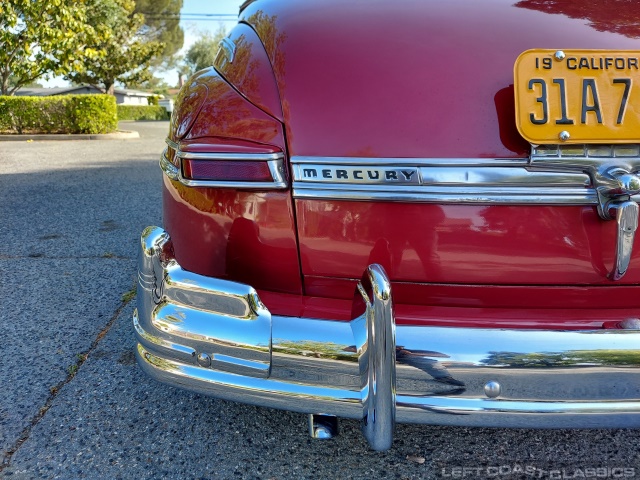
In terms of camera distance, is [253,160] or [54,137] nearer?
[253,160]

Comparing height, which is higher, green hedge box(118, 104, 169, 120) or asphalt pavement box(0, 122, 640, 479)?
asphalt pavement box(0, 122, 640, 479)

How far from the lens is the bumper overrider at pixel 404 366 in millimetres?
1152

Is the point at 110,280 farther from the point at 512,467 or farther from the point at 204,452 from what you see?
the point at 512,467

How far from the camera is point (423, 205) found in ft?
4.37

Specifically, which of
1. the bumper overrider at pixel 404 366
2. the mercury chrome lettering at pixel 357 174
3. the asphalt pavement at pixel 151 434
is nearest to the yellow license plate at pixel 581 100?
the mercury chrome lettering at pixel 357 174

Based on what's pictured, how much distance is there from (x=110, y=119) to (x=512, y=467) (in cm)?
1294

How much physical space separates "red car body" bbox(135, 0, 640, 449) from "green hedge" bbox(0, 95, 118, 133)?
12.2 metres

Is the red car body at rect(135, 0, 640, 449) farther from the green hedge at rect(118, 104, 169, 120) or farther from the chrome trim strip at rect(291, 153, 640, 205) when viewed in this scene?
the green hedge at rect(118, 104, 169, 120)

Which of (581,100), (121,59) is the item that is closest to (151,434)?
(581,100)

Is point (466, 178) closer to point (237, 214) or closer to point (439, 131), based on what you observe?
point (439, 131)

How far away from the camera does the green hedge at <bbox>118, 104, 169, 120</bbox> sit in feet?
101

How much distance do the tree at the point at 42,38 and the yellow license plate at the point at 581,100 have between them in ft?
43.0

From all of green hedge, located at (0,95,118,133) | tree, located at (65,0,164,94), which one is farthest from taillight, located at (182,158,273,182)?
tree, located at (65,0,164,94)

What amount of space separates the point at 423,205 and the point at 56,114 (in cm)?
1311
